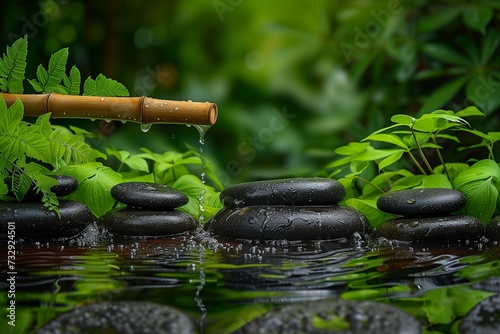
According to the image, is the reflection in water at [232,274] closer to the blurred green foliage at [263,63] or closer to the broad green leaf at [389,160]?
the broad green leaf at [389,160]

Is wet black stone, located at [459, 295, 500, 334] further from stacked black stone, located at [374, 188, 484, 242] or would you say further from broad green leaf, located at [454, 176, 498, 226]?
broad green leaf, located at [454, 176, 498, 226]

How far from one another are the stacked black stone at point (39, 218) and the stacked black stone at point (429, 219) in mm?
836

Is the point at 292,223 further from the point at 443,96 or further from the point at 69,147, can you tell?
the point at 443,96

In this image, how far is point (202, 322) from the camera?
0.90m

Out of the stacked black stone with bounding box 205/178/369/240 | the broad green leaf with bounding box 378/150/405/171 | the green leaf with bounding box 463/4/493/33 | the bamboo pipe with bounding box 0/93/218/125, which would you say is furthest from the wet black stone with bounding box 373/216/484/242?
the green leaf with bounding box 463/4/493/33

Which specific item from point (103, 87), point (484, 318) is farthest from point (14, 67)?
point (484, 318)

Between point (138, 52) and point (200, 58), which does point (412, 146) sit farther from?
point (138, 52)

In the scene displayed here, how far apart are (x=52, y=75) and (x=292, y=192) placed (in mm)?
736

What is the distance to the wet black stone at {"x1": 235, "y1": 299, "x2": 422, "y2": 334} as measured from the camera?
2.75 ft

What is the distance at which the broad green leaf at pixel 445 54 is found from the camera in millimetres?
2789

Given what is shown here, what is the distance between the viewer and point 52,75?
5.55ft

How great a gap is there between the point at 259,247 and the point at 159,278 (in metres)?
0.41

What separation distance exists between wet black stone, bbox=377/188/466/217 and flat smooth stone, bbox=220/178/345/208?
0.52ft

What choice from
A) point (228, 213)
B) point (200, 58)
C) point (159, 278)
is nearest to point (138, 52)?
point (200, 58)
